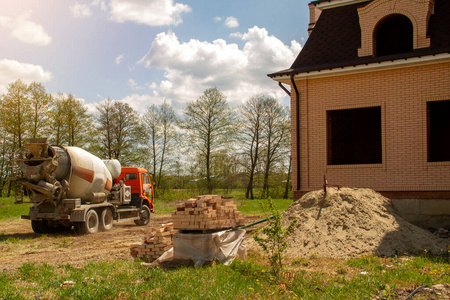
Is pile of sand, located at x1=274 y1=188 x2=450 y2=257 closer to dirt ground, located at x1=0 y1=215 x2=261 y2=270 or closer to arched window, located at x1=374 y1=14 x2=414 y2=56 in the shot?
dirt ground, located at x1=0 y1=215 x2=261 y2=270

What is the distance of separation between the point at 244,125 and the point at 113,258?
123 feet

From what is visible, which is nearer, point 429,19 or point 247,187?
point 429,19

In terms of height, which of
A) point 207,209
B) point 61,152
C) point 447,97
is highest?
point 447,97

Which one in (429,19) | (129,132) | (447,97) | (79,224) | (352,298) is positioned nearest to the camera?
(352,298)

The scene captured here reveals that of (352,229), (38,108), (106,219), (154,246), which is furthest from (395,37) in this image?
(38,108)

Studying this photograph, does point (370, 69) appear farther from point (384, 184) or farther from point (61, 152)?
point (61, 152)

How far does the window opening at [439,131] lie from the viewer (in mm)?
14625

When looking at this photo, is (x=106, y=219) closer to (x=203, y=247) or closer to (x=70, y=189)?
Result: (x=70, y=189)

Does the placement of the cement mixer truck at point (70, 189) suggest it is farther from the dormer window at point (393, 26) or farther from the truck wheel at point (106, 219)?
the dormer window at point (393, 26)

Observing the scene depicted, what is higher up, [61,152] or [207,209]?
[61,152]

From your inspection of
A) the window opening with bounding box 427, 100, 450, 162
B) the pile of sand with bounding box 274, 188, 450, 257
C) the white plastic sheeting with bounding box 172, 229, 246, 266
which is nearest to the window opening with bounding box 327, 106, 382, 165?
the window opening with bounding box 427, 100, 450, 162

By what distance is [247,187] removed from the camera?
1832 inches

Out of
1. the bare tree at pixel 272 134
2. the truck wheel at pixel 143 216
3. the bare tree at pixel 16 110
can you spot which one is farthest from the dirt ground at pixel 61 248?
the bare tree at pixel 272 134

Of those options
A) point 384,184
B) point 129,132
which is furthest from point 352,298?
point 129,132
